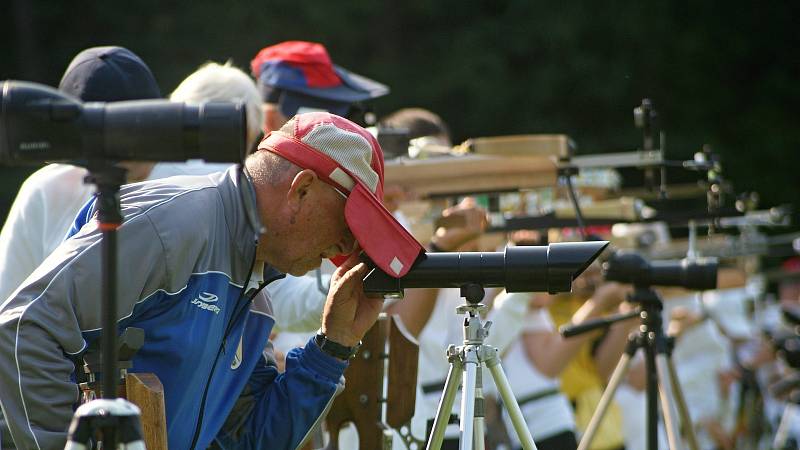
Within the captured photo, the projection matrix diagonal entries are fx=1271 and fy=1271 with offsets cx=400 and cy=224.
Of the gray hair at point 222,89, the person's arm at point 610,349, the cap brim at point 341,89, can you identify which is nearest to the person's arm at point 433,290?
the cap brim at point 341,89

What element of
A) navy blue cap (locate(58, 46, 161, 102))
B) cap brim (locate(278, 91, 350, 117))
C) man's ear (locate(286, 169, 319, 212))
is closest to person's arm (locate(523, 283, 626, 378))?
cap brim (locate(278, 91, 350, 117))

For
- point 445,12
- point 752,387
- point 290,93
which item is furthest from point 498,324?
point 445,12

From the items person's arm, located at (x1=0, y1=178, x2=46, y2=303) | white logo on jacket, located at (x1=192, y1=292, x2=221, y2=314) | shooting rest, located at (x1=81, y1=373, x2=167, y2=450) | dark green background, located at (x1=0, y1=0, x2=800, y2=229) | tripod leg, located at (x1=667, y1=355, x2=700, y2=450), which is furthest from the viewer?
dark green background, located at (x1=0, y1=0, x2=800, y2=229)

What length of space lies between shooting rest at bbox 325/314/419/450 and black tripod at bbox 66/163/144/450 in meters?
1.76

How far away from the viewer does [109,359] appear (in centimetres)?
207

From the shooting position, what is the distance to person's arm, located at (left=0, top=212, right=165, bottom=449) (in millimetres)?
2537

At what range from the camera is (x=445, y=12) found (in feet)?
55.9

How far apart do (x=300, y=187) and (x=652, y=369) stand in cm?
219

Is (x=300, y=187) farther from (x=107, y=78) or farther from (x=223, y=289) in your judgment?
(x=107, y=78)

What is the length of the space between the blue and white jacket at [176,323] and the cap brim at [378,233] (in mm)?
237

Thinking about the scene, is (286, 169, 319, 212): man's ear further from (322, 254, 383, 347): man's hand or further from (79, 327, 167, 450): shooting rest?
(79, 327, 167, 450): shooting rest

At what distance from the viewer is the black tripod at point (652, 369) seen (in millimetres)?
4562

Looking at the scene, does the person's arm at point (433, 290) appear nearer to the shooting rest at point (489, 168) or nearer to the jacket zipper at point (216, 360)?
the shooting rest at point (489, 168)

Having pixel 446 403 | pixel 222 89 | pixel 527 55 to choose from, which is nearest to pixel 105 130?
pixel 446 403
